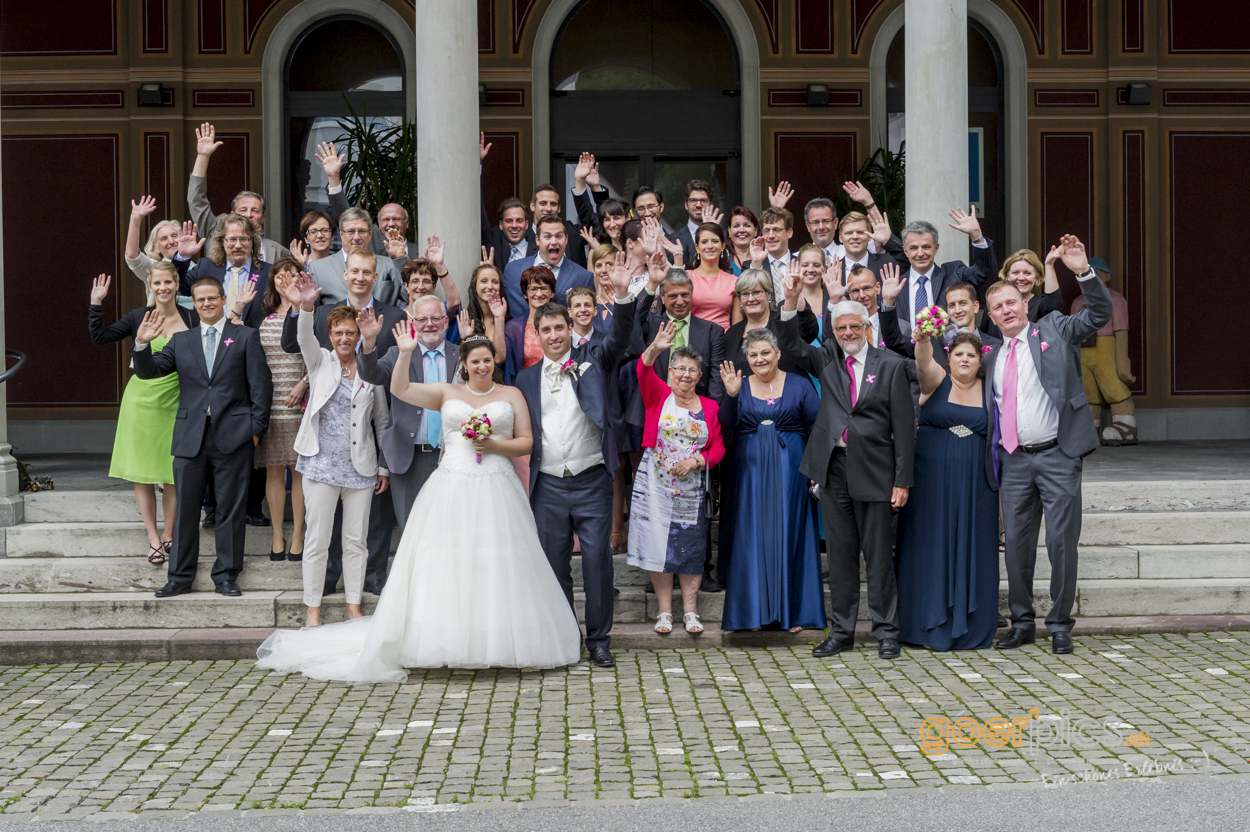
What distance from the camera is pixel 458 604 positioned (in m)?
6.62

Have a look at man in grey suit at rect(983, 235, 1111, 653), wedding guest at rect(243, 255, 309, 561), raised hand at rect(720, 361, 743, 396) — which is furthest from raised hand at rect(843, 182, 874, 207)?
wedding guest at rect(243, 255, 309, 561)

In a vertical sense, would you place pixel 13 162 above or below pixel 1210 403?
above

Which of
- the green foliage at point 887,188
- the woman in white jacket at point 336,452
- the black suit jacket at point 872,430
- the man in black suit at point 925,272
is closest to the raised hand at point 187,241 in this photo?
the woman in white jacket at point 336,452

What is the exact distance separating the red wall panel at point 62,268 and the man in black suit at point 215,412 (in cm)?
573

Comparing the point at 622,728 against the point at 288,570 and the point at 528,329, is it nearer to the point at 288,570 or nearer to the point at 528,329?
the point at 528,329

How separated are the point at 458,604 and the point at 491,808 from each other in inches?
82.5

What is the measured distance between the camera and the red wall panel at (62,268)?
42.0 feet

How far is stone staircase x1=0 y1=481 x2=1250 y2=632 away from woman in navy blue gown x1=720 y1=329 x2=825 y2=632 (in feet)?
1.42

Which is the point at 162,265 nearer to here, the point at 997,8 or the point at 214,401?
the point at 214,401

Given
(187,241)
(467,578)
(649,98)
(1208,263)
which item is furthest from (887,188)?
(467,578)

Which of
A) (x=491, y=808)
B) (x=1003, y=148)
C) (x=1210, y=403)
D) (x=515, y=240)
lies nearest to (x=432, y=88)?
(x=515, y=240)

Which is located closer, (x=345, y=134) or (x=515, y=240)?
(x=515, y=240)

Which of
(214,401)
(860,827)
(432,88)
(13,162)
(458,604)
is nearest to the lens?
(860,827)

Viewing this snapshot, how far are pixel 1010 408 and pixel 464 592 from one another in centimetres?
305
